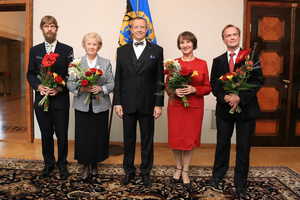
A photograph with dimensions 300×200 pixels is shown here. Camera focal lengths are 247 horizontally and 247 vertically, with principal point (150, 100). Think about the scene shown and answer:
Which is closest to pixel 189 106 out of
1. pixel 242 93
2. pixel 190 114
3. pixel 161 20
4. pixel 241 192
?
pixel 190 114

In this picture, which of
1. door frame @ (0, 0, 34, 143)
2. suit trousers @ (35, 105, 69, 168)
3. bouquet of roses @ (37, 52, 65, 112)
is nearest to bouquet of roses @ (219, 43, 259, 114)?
bouquet of roses @ (37, 52, 65, 112)

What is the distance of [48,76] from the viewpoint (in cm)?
291

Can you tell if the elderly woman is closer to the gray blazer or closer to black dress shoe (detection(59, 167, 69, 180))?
the gray blazer

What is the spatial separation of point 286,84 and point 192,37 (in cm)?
307

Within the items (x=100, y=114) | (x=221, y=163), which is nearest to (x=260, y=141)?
(x=221, y=163)

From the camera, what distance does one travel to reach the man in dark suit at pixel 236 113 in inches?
105

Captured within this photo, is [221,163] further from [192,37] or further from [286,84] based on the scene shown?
[286,84]

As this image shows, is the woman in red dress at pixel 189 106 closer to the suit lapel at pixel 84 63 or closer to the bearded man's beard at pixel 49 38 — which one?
the suit lapel at pixel 84 63

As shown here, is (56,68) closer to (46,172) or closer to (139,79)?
(139,79)

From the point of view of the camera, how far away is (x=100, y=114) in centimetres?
299

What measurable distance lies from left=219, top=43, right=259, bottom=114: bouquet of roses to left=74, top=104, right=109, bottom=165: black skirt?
148 cm

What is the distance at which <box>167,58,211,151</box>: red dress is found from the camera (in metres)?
2.83

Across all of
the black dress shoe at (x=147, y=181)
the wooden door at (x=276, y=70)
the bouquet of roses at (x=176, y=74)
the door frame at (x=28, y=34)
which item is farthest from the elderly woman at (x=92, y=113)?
the wooden door at (x=276, y=70)

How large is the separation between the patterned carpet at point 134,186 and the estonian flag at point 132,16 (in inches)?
80.9
